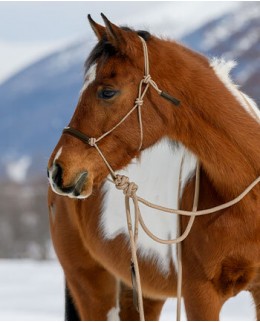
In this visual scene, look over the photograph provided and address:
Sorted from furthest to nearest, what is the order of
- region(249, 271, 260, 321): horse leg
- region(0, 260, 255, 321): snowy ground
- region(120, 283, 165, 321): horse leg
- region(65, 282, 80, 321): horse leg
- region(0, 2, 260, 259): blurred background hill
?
region(0, 2, 260, 259): blurred background hill → region(0, 260, 255, 321): snowy ground → region(65, 282, 80, 321): horse leg → region(120, 283, 165, 321): horse leg → region(249, 271, 260, 321): horse leg

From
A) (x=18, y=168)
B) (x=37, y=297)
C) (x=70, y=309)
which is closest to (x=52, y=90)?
(x=18, y=168)

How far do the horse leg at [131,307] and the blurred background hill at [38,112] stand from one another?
28.9 ft

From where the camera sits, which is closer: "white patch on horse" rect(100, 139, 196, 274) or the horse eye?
the horse eye

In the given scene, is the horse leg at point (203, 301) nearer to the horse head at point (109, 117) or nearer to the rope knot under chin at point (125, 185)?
the rope knot under chin at point (125, 185)

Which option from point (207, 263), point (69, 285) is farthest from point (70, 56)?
point (207, 263)

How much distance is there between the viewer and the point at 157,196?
12.8ft

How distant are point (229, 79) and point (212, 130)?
1.11 feet

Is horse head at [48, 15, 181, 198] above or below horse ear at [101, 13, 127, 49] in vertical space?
below

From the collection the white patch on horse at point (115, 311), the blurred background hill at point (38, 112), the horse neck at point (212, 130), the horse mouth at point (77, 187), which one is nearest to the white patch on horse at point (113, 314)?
the white patch on horse at point (115, 311)

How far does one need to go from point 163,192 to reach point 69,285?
1323 mm

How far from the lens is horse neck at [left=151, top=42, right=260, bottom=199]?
3.39 m

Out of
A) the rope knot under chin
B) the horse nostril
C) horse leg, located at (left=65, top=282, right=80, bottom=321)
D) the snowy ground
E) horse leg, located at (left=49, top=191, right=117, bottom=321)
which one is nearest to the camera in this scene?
the horse nostril

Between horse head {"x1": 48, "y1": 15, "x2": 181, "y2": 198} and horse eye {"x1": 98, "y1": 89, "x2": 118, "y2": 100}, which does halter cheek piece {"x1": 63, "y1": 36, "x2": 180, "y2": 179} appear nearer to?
horse head {"x1": 48, "y1": 15, "x2": 181, "y2": 198}

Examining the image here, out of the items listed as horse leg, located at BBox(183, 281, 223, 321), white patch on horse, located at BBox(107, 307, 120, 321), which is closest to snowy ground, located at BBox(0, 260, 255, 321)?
white patch on horse, located at BBox(107, 307, 120, 321)
